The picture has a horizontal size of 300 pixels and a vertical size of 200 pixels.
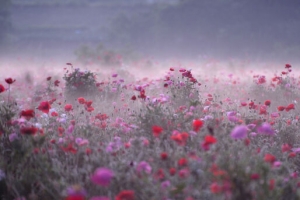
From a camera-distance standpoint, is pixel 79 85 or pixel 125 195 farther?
pixel 79 85

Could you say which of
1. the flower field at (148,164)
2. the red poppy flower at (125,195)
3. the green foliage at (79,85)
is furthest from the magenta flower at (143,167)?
the green foliage at (79,85)

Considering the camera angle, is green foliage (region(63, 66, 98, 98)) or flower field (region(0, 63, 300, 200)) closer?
flower field (region(0, 63, 300, 200))

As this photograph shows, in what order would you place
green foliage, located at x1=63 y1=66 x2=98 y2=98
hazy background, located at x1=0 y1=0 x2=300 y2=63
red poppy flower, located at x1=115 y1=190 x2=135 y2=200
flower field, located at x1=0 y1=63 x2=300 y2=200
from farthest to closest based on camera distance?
hazy background, located at x1=0 y1=0 x2=300 y2=63, green foliage, located at x1=63 y1=66 x2=98 y2=98, flower field, located at x1=0 y1=63 x2=300 y2=200, red poppy flower, located at x1=115 y1=190 x2=135 y2=200

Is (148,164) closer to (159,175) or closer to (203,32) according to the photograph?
(159,175)

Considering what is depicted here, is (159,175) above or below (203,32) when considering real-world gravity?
below

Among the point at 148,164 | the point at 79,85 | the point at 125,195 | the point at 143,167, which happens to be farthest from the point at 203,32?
the point at 125,195

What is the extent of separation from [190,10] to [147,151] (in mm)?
21358

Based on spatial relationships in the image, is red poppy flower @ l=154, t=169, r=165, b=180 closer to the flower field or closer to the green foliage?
the flower field

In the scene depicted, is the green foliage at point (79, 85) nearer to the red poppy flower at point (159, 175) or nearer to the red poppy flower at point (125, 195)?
the red poppy flower at point (159, 175)

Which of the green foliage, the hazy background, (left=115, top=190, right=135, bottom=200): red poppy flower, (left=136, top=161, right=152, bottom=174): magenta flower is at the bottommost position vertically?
(left=115, top=190, right=135, bottom=200): red poppy flower

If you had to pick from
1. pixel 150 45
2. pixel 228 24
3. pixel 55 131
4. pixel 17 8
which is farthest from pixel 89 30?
pixel 55 131

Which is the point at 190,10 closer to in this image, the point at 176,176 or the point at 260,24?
the point at 260,24

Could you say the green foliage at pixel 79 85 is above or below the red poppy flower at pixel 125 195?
above

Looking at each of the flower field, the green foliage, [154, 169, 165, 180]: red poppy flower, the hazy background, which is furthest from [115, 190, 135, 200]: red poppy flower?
the hazy background
